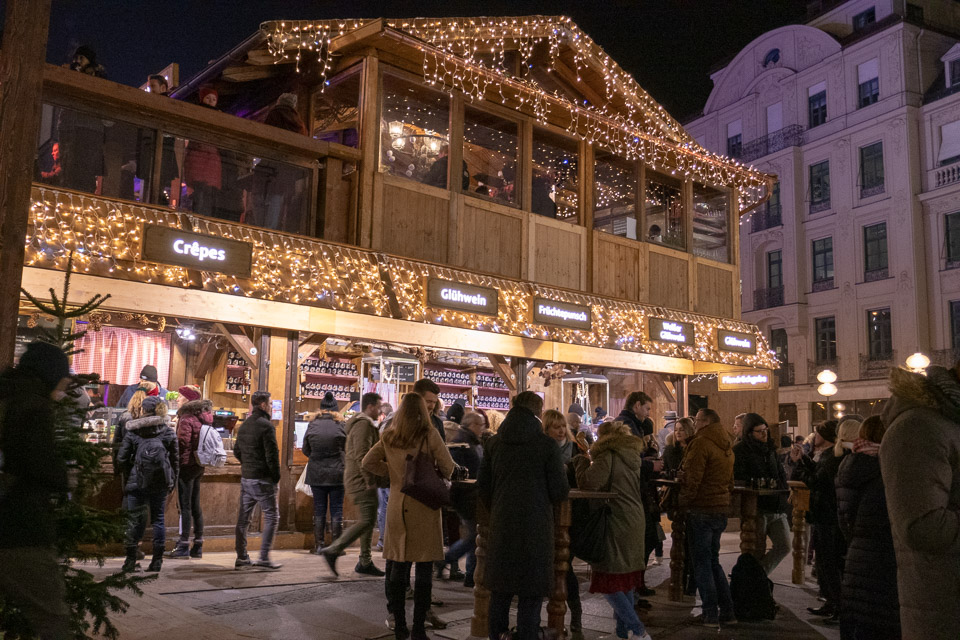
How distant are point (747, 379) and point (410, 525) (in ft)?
43.5

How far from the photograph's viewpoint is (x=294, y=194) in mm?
12000

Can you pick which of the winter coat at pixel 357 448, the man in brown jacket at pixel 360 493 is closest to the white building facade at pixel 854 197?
the man in brown jacket at pixel 360 493

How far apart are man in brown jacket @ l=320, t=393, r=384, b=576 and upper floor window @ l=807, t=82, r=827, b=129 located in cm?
3148

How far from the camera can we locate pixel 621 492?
6.59 metres

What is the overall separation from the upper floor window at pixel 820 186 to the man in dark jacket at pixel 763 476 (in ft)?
92.8

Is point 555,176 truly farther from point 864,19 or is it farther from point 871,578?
point 864,19

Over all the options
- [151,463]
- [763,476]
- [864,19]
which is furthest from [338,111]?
[864,19]

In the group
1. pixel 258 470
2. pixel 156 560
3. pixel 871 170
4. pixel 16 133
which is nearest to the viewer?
pixel 16 133

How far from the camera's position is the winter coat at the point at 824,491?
7668 mm

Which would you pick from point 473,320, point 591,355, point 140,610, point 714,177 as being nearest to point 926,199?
point 714,177

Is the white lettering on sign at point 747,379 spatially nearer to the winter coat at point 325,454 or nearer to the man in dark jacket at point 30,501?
the winter coat at point 325,454

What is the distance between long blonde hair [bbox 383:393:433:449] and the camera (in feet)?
20.7

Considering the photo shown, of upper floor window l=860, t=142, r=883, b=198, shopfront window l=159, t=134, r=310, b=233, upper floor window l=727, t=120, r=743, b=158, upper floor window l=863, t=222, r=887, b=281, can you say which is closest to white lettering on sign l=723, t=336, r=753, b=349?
shopfront window l=159, t=134, r=310, b=233

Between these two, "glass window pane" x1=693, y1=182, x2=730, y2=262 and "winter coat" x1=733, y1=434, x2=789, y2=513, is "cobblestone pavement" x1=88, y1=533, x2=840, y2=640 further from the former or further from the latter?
"glass window pane" x1=693, y1=182, x2=730, y2=262
